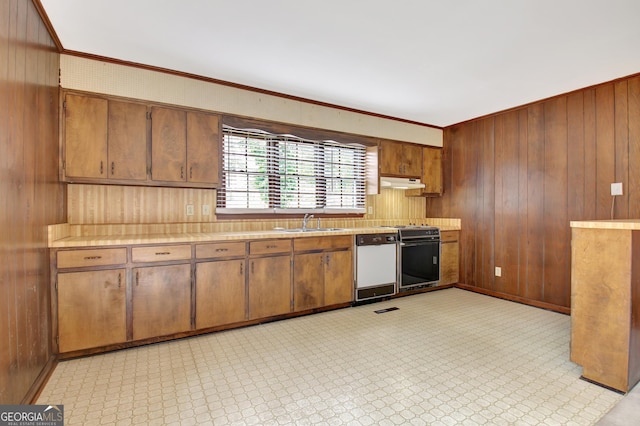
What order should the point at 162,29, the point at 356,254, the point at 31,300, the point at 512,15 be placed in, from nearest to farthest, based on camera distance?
the point at 31,300 → the point at 512,15 → the point at 162,29 → the point at 356,254

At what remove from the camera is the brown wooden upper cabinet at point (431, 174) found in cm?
510

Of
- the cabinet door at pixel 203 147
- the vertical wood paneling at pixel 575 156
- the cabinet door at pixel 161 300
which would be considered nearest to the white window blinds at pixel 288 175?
the cabinet door at pixel 203 147

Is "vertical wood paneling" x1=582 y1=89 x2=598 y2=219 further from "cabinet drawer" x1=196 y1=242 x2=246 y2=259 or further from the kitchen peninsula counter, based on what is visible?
"cabinet drawer" x1=196 y1=242 x2=246 y2=259

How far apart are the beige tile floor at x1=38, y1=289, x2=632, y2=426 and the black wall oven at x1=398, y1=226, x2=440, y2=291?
1065 mm

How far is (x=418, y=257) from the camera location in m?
4.52

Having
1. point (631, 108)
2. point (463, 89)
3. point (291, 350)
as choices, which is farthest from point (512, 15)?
point (291, 350)

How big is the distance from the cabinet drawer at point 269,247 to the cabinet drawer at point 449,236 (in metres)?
2.55

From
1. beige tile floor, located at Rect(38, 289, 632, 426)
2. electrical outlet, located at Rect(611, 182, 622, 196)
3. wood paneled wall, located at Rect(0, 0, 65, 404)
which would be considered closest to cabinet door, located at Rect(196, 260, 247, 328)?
beige tile floor, located at Rect(38, 289, 632, 426)

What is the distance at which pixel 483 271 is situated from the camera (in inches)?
183

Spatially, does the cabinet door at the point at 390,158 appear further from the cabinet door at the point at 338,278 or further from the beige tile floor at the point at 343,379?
the beige tile floor at the point at 343,379

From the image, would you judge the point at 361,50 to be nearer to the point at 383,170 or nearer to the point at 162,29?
the point at 162,29

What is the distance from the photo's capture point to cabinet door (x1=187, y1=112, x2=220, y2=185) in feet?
10.8

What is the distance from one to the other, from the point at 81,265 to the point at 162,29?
1.98 metres

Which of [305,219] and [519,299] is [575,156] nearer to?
[519,299]
